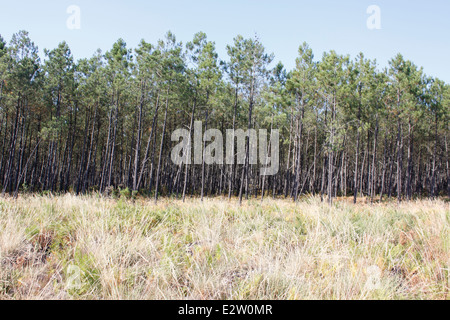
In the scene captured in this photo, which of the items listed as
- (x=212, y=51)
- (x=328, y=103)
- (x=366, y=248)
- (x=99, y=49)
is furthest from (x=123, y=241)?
(x=99, y=49)

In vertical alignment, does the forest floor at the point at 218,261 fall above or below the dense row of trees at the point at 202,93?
below

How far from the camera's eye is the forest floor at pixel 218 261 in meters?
3.24

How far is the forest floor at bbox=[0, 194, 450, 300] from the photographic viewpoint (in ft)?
10.6

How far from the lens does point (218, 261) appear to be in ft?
13.0

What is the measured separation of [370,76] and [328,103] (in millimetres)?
6070

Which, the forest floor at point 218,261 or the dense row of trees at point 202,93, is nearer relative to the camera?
the forest floor at point 218,261

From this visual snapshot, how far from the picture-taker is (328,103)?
26031 mm

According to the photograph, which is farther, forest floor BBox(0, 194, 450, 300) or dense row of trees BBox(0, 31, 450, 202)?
dense row of trees BBox(0, 31, 450, 202)

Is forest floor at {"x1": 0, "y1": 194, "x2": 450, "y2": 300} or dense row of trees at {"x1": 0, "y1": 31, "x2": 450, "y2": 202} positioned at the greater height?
dense row of trees at {"x1": 0, "y1": 31, "x2": 450, "y2": 202}

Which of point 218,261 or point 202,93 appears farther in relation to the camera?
point 202,93

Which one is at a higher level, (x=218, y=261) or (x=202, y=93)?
(x=202, y=93)
